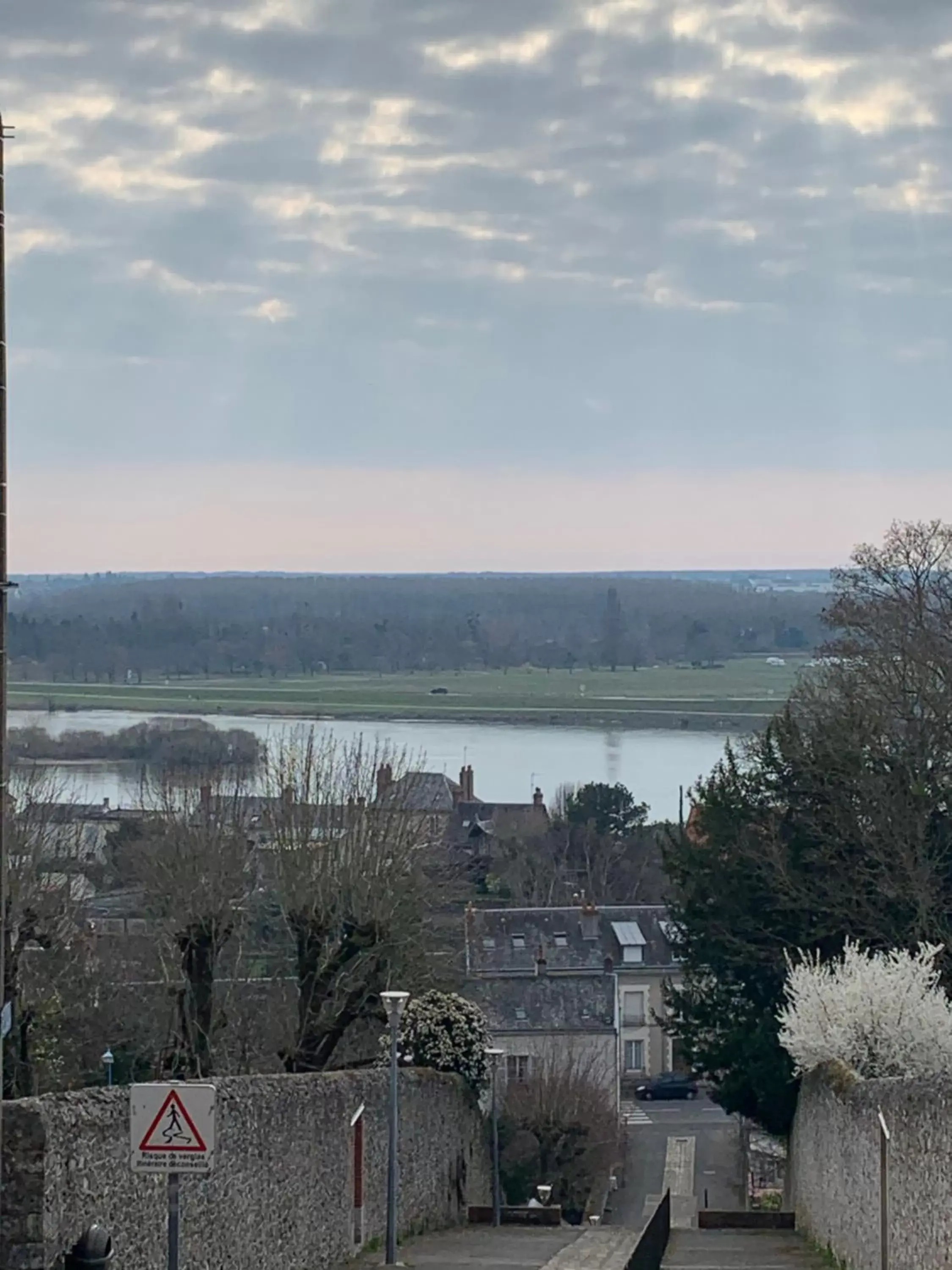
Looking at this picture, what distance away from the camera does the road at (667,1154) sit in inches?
1045

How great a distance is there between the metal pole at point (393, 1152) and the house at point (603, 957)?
79.3 feet

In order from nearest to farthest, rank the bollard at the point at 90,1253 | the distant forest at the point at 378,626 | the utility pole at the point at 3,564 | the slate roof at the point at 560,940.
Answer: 1. the utility pole at the point at 3,564
2. the bollard at the point at 90,1253
3. the slate roof at the point at 560,940
4. the distant forest at the point at 378,626

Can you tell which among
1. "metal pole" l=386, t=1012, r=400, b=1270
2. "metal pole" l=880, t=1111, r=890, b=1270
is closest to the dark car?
"metal pole" l=386, t=1012, r=400, b=1270

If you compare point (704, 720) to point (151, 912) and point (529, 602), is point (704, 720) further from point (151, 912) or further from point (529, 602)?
point (151, 912)

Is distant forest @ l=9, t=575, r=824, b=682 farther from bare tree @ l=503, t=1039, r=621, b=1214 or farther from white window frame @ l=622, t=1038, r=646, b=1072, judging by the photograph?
bare tree @ l=503, t=1039, r=621, b=1214

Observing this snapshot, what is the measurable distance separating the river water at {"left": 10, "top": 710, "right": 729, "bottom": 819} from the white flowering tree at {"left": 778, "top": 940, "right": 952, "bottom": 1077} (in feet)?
138

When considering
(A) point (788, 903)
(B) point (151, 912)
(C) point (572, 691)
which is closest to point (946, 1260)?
(A) point (788, 903)

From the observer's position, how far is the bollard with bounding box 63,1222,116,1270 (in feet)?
24.7

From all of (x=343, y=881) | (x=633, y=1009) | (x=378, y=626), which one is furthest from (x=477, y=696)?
(x=343, y=881)

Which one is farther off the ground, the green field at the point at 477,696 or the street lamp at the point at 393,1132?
the green field at the point at 477,696

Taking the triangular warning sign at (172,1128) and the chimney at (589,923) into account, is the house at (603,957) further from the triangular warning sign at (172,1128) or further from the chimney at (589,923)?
the triangular warning sign at (172,1128)

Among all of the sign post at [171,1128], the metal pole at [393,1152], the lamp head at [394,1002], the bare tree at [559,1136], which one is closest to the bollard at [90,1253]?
the sign post at [171,1128]

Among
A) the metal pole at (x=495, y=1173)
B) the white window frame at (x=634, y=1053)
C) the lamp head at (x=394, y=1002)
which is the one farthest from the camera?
the white window frame at (x=634, y=1053)

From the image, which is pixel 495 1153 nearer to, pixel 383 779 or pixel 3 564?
pixel 383 779
